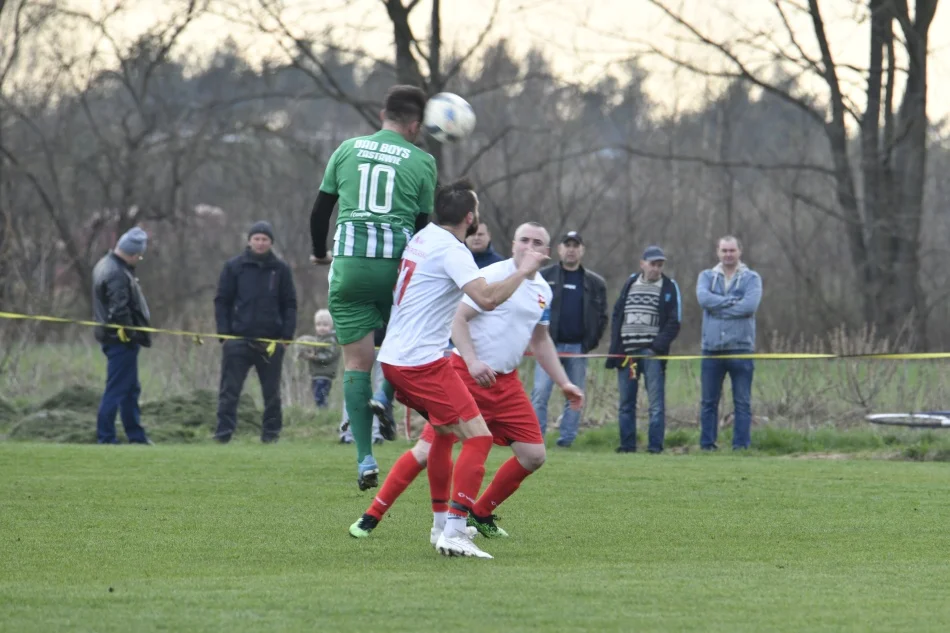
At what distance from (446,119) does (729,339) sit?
24.0 ft

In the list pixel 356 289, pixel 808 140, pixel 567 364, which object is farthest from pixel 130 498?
pixel 808 140

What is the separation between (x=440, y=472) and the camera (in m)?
7.31

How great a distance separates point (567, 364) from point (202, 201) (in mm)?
30237

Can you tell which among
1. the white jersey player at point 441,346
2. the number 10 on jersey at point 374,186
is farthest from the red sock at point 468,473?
the number 10 on jersey at point 374,186

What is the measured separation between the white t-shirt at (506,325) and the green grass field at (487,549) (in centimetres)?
101

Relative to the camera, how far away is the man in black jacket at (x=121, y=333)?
14.5 metres

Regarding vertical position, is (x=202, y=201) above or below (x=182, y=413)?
above

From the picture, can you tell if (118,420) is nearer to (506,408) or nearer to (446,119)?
(446,119)

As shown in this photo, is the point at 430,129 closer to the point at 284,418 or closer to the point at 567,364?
the point at 567,364

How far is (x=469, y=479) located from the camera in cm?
709

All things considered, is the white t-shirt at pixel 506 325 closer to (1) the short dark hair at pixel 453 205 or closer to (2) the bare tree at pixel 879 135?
(1) the short dark hair at pixel 453 205

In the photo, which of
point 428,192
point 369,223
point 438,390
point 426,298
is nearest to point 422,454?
point 438,390

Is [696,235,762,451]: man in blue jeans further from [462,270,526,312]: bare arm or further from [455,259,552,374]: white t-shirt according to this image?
[462,270,526,312]: bare arm

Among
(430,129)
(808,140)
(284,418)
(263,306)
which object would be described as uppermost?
(808,140)
